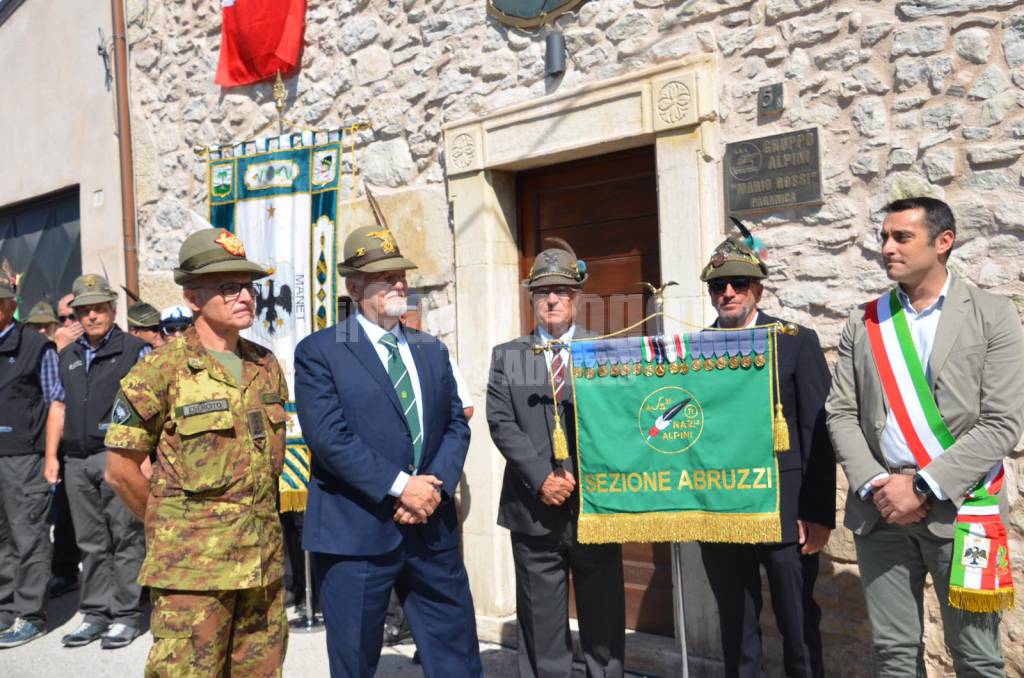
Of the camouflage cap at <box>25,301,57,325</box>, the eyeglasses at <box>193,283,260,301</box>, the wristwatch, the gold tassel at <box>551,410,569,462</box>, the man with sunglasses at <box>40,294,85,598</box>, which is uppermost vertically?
the camouflage cap at <box>25,301,57,325</box>

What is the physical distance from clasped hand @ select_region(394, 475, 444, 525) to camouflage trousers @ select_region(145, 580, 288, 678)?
1.70 feet

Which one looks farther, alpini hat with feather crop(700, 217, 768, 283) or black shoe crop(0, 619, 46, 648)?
black shoe crop(0, 619, 46, 648)

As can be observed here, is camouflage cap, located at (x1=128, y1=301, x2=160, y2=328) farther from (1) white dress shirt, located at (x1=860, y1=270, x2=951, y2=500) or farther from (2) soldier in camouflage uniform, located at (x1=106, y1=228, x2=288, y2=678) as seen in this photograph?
(1) white dress shirt, located at (x1=860, y1=270, x2=951, y2=500)

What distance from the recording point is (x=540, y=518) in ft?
13.2

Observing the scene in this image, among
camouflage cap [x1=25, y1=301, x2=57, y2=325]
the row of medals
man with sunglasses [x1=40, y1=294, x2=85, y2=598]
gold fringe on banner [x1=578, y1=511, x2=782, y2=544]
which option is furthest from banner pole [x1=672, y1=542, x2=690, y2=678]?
camouflage cap [x1=25, y1=301, x2=57, y2=325]

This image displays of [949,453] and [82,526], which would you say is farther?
[82,526]

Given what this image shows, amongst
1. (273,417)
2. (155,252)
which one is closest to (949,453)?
(273,417)

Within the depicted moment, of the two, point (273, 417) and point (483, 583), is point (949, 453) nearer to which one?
point (273, 417)

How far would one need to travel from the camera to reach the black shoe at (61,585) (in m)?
7.01

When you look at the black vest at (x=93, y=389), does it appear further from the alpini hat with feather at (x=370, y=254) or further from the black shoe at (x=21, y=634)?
the alpini hat with feather at (x=370, y=254)

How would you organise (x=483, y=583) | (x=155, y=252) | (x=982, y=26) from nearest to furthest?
(x=982, y=26) → (x=483, y=583) → (x=155, y=252)

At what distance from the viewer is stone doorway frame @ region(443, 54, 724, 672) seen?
472cm

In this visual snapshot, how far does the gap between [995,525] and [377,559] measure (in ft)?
6.99

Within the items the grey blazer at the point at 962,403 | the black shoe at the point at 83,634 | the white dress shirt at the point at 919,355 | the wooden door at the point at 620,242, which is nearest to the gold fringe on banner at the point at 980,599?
the grey blazer at the point at 962,403
